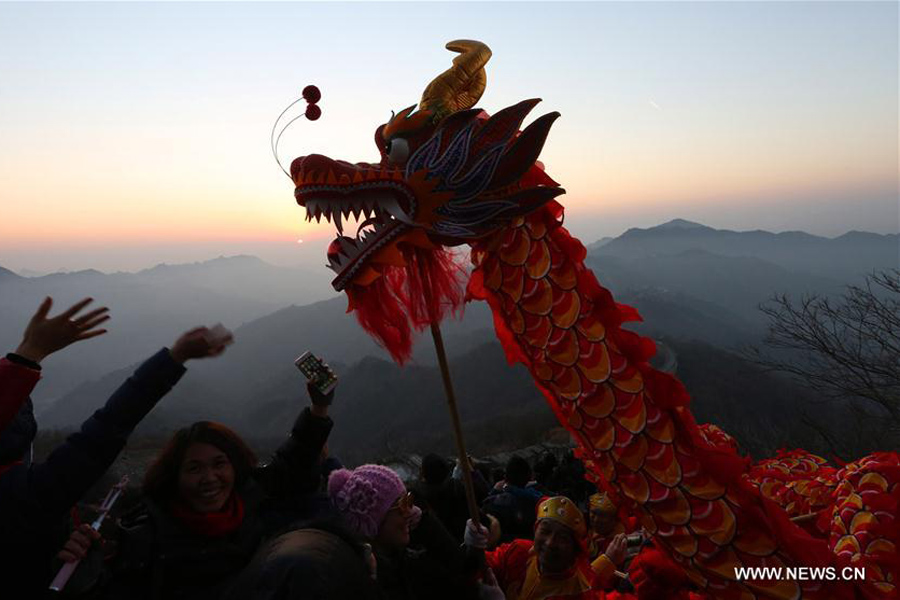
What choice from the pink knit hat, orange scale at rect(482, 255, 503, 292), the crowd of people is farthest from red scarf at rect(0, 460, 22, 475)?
orange scale at rect(482, 255, 503, 292)

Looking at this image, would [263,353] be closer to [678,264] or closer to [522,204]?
[522,204]

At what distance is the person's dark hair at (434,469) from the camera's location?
4.04m

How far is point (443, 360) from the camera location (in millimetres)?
2646

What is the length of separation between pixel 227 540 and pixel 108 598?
1.23 feet

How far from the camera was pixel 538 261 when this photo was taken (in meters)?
2.59

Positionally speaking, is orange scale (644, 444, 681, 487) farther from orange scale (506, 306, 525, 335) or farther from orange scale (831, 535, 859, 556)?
orange scale (831, 535, 859, 556)

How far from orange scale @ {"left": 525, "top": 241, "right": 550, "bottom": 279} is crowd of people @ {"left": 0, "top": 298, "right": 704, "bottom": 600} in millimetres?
990

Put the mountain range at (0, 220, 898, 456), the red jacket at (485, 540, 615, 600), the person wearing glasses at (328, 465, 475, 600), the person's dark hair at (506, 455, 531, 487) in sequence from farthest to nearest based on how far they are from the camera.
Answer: the mountain range at (0, 220, 898, 456), the person's dark hair at (506, 455, 531, 487), the red jacket at (485, 540, 615, 600), the person wearing glasses at (328, 465, 475, 600)

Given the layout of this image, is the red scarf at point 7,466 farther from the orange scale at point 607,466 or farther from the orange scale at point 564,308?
the orange scale at point 607,466

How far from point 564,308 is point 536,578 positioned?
1.61 metres

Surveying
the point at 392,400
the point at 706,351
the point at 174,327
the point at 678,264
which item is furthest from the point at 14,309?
the point at 678,264

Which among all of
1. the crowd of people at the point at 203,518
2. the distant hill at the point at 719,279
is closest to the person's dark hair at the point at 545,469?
the crowd of people at the point at 203,518

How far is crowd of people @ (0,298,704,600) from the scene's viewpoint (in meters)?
1.10

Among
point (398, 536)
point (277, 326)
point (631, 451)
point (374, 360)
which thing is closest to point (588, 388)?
point (631, 451)
